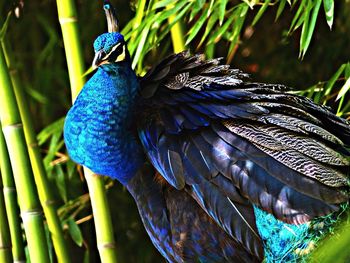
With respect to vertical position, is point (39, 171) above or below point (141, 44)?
below

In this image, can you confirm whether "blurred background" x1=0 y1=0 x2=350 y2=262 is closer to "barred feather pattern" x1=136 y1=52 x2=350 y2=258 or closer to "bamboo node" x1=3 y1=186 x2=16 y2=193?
"bamboo node" x1=3 y1=186 x2=16 y2=193

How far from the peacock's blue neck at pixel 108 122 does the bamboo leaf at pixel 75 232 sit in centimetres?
56

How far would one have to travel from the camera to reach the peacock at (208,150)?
4.31 ft

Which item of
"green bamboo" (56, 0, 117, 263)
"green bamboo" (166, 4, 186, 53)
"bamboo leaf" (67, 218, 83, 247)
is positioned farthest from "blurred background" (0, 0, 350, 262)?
"green bamboo" (56, 0, 117, 263)

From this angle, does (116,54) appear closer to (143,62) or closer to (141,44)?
(141,44)

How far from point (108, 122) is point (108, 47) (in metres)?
0.15

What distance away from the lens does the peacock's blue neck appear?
4.80ft

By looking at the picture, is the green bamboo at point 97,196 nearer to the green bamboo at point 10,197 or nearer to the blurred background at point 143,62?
the green bamboo at point 10,197

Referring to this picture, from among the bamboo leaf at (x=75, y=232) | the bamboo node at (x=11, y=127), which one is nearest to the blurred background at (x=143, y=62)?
the bamboo leaf at (x=75, y=232)

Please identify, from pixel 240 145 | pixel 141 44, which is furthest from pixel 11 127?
pixel 240 145

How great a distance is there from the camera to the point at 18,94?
65.0 inches

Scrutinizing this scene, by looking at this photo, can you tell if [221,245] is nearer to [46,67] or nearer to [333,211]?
[333,211]

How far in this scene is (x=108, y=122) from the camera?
57.5 inches

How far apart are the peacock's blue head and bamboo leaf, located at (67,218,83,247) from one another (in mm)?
729
